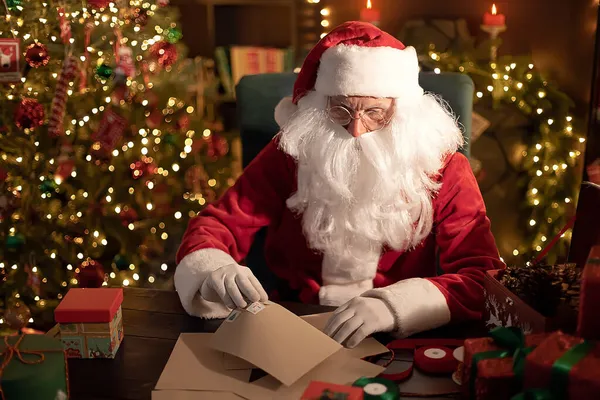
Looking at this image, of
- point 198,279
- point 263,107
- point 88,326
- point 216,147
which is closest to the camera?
point 88,326

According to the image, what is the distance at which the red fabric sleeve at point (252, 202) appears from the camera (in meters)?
1.68

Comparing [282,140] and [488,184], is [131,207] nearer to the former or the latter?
[282,140]

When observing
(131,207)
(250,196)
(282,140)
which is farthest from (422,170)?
(131,207)

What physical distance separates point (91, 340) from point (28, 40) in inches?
78.4

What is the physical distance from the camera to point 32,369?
0.92m

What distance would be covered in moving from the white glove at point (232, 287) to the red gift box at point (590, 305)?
61cm

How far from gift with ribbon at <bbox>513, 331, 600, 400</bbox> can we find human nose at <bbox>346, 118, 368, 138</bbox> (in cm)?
81

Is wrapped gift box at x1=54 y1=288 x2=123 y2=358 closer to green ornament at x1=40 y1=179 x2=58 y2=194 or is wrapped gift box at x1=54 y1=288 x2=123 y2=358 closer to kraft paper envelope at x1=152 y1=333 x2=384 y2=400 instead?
kraft paper envelope at x1=152 y1=333 x2=384 y2=400

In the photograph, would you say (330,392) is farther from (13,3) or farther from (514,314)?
(13,3)

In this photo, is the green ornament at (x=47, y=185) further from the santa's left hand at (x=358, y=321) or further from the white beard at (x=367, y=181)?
the santa's left hand at (x=358, y=321)

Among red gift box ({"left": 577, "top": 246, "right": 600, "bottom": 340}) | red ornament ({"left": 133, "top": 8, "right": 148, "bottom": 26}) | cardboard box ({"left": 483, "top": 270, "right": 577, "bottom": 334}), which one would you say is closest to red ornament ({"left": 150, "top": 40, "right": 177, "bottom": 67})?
red ornament ({"left": 133, "top": 8, "right": 148, "bottom": 26})

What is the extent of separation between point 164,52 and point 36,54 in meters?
0.57

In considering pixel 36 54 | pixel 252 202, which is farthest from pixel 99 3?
pixel 252 202

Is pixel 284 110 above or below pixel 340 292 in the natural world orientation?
above
